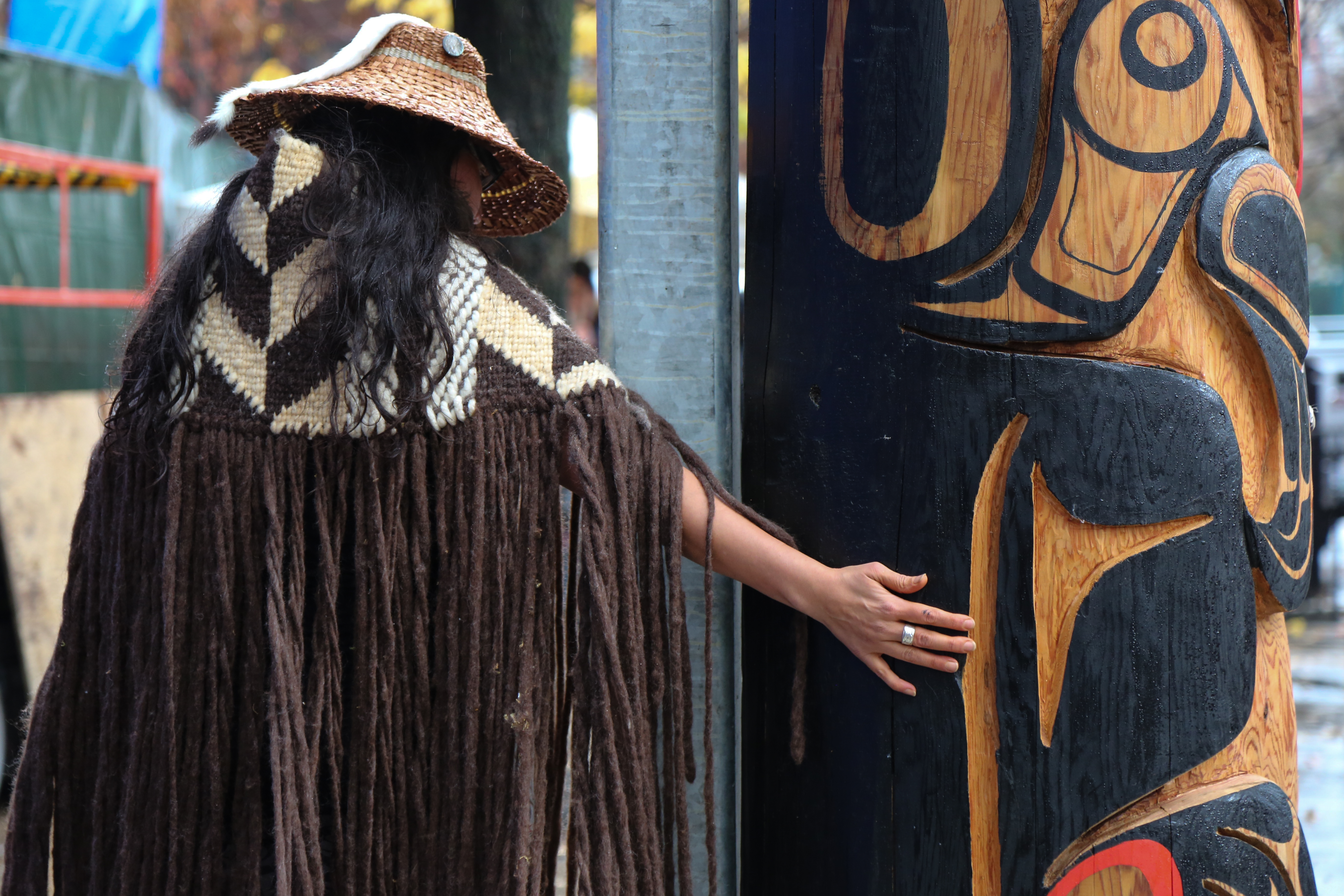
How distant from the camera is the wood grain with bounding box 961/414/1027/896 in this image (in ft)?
4.60

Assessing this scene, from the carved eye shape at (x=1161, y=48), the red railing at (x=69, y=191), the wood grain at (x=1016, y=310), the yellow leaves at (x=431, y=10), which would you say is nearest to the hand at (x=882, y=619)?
the wood grain at (x=1016, y=310)

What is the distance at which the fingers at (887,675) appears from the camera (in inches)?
56.8

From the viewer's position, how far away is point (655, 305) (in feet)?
5.76

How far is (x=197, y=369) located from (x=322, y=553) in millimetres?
286

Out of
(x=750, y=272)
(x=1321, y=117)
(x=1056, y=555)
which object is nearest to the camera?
(x=1056, y=555)

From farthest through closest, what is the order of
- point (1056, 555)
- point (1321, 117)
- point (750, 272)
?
point (1321, 117) < point (750, 272) < point (1056, 555)

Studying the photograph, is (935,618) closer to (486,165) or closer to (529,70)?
(486,165)

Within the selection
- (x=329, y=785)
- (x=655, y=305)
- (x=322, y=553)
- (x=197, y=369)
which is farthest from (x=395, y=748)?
(x=655, y=305)

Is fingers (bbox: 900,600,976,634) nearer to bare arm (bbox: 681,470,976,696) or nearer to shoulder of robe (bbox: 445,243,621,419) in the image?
bare arm (bbox: 681,470,976,696)

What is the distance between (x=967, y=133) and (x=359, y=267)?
769mm

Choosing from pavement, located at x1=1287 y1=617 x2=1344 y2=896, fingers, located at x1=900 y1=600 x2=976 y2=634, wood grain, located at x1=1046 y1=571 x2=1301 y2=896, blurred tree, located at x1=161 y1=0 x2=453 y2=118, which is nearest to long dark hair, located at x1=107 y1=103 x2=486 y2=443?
fingers, located at x1=900 y1=600 x2=976 y2=634

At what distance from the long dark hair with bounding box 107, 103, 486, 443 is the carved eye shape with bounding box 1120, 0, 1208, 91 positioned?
877 mm

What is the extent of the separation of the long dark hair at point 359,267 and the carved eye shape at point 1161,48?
88cm

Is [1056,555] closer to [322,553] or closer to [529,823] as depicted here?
[529,823]
